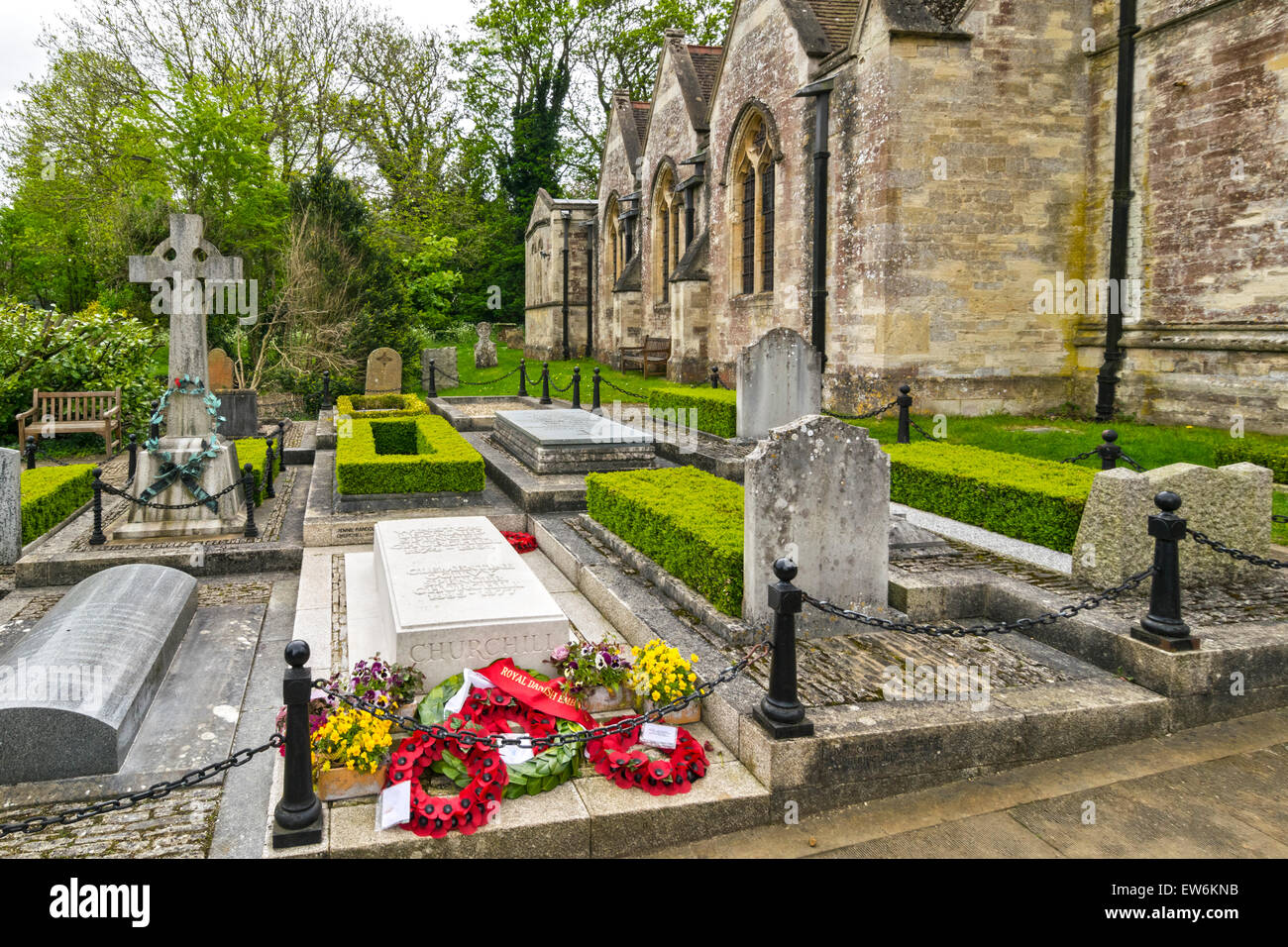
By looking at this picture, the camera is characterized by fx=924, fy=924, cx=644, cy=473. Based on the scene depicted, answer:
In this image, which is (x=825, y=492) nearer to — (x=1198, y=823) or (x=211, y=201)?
(x=1198, y=823)

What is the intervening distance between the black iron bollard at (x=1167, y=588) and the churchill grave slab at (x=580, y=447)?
7.36 meters

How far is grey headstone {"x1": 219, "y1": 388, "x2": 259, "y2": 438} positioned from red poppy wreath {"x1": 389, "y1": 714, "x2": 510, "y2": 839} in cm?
1361

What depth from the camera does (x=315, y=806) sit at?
4.07 metres

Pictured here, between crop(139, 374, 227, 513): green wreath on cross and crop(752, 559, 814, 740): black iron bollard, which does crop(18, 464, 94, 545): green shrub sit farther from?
crop(752, 559, 814, 740): black iron bollard

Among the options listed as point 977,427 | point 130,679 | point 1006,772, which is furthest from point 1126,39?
point 130,679

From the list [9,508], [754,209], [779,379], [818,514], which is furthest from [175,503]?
[754,209]

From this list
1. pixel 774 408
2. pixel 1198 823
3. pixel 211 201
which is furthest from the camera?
pixel 211 201

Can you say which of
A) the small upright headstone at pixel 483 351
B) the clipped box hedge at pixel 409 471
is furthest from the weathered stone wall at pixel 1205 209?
the small upright headstone at pixel 483 351

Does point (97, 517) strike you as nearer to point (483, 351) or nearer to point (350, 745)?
point (350, 745)

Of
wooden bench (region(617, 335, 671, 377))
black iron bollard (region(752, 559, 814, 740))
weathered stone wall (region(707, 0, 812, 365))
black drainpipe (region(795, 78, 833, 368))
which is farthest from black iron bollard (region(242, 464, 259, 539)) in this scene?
wooden bench (region(617, 335, 671, 377))

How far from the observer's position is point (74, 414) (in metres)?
15.0

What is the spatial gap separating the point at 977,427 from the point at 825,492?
385 inches

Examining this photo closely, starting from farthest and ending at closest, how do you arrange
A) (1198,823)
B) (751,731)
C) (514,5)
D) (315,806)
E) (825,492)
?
(514,5) < (825,492) < (751,731) < (1198,823) < (315,806)

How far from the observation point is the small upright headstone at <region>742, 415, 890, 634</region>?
20.3ft
